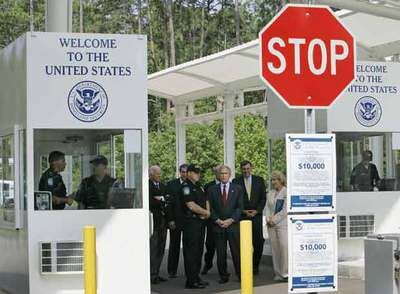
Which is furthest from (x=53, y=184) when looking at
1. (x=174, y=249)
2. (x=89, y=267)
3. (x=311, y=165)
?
(x=311, y=165)

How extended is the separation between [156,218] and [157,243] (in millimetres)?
397

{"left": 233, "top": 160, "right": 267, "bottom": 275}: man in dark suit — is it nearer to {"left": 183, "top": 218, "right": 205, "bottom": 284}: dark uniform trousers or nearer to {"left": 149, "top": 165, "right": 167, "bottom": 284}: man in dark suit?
{"left": 183, "top": 218, "right": 205, "bottom": 284}: dark uniform trousers

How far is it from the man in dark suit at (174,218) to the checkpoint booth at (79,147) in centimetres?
252

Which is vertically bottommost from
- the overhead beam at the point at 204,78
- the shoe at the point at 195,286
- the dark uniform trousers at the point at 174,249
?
the shoe at the point at 195,286

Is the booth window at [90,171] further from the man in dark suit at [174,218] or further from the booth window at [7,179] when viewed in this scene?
the man in dark suit at [174,218]

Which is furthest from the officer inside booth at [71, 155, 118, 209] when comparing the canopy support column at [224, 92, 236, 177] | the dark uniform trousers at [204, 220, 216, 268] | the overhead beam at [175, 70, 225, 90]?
the canopy support column at [224, 92, 236, 177]

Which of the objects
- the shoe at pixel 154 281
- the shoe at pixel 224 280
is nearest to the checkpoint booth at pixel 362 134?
the shoe at pixel 224 280

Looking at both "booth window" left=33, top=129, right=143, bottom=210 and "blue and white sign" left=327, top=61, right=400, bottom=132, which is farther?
"blue and white sign" left=327, top=61, right=400, bottom=132

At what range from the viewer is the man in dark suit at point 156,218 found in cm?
1311

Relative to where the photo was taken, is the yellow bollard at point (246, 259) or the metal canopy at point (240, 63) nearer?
the yellow bollard at point (246, 259)

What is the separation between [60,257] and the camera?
9.92m

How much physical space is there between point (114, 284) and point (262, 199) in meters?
4.19

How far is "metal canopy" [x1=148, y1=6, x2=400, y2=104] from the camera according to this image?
1436 cm

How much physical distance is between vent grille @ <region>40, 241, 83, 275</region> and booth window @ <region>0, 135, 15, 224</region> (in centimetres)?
102
